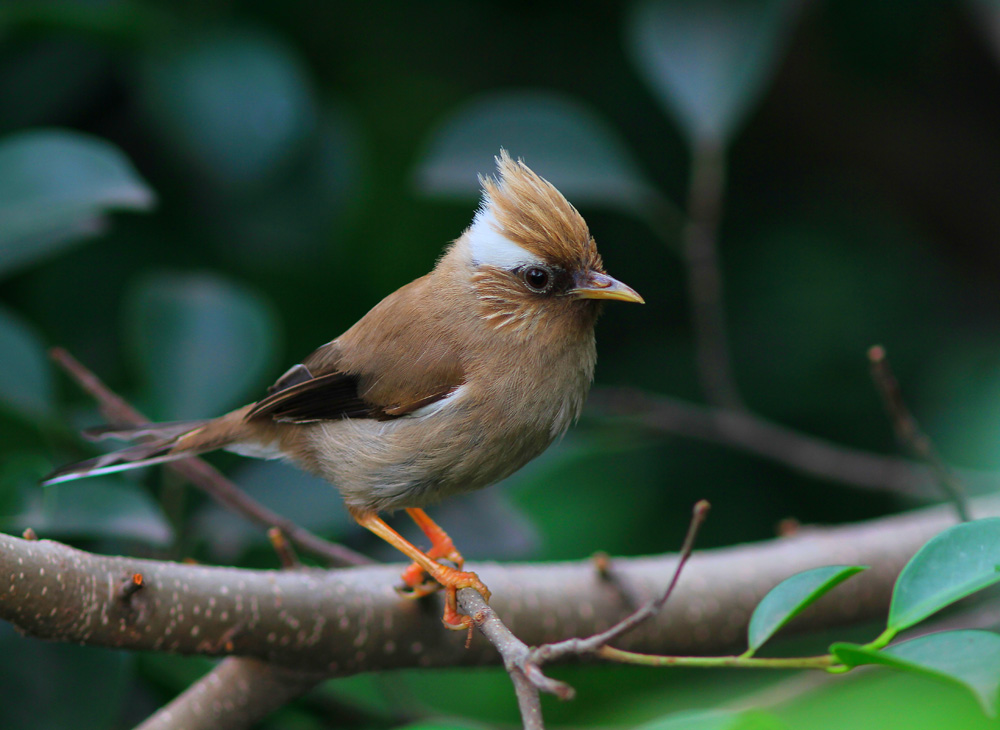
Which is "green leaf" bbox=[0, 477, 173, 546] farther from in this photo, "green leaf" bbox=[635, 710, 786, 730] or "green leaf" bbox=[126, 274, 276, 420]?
"green leaf" bbox=[635, 710, 786, 730]

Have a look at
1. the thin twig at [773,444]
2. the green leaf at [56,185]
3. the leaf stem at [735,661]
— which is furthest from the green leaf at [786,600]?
the thin twig at [773,444]

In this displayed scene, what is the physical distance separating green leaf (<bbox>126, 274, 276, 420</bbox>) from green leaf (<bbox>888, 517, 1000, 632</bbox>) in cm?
211

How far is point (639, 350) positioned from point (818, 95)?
5.67 ft

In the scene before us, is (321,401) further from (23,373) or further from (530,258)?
(23,373)

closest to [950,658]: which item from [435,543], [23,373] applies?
[435,543]

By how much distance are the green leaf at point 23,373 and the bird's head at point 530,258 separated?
53.7 inches

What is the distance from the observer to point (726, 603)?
259 centimetres

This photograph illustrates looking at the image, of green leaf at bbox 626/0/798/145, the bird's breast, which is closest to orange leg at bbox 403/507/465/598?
the bird's breast

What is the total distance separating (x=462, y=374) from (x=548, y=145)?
1.50 meters

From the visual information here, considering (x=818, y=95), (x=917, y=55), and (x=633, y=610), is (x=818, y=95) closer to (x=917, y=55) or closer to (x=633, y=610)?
(x=917, y=55)

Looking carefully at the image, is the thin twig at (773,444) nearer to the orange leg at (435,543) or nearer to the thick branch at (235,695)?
the orange leg at (435,543)

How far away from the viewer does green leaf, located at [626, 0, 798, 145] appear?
3498 millimetres

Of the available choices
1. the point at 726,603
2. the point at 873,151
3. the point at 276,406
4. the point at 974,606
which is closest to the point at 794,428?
the point at 974,606

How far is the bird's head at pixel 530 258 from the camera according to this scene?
2.23 metres
